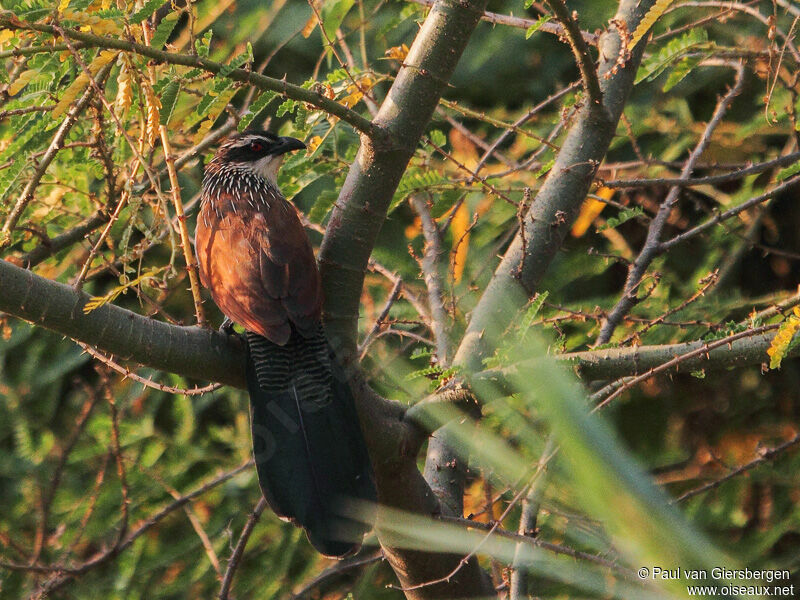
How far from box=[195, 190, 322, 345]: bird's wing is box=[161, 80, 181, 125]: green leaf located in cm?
65

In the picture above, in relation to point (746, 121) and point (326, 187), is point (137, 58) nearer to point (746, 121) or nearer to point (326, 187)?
point (326, 187)

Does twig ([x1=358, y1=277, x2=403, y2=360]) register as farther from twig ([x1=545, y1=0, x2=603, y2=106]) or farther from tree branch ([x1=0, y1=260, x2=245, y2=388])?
twig ([x1=545, y1=0, x2=603, y2=106])

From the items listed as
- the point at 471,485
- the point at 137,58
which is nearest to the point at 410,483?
the point at 137,58

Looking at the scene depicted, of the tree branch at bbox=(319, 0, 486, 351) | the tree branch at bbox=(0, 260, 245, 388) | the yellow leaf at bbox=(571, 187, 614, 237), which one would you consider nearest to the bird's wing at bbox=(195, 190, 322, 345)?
the tree branch at bbox=(319, 0, 486, 351)

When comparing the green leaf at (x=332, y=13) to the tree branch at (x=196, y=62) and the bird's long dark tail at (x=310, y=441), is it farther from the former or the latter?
the bird's long dark tail at (x=310, y=441)

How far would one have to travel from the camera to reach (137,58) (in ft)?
8.18

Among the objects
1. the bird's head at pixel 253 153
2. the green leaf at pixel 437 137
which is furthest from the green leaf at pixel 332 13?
the bird's head at pixel 253 153

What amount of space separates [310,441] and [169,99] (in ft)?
3.55

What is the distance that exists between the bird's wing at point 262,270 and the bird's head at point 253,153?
614 millimetres

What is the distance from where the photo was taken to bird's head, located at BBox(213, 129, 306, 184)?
4.01 metres

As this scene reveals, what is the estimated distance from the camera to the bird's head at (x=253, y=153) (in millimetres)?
4012

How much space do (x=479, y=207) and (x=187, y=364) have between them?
229cm

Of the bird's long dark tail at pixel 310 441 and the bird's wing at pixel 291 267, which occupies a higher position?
the bird's wing at pixel 291 267

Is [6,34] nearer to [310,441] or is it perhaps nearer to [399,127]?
[399,127]
